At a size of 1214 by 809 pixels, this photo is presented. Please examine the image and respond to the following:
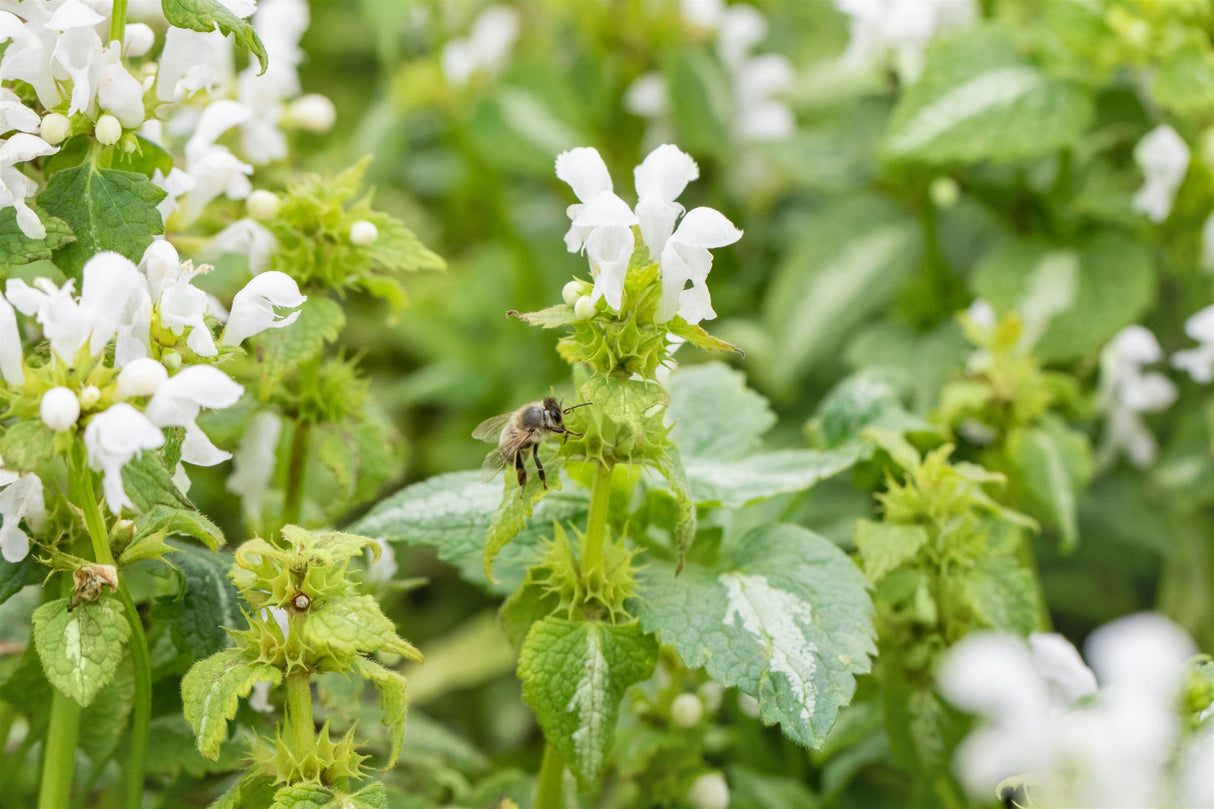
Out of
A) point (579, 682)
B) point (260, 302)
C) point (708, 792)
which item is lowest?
point (708, 792)

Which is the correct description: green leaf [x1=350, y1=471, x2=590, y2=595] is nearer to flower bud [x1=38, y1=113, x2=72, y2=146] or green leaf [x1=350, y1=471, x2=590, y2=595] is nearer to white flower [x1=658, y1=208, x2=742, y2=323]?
white flower [x1=658, y1=208, x2=742, y2=323]

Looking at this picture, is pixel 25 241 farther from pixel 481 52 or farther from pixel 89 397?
pixel 481 52

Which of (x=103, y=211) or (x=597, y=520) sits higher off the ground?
(x=103, y=211)

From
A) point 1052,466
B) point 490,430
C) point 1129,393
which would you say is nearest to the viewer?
point 490,430

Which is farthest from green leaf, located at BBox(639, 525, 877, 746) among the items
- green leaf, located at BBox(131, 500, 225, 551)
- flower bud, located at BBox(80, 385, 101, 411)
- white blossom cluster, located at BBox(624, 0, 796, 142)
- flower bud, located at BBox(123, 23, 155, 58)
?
white blossom cluster, located at BBox(624, 0, 796, 142)

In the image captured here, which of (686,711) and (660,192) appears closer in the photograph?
(660,192)

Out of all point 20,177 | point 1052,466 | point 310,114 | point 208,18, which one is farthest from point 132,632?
point 1052,466
